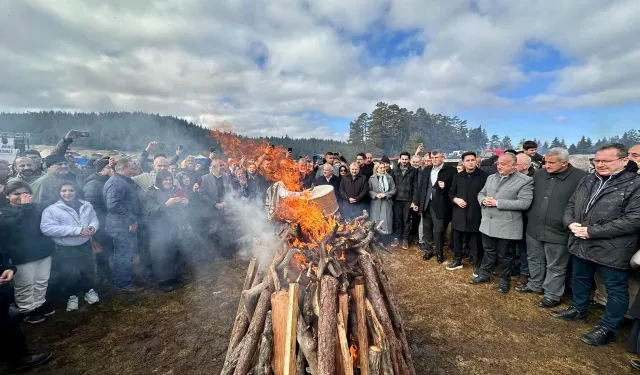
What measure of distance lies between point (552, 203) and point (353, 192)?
15.5 feet

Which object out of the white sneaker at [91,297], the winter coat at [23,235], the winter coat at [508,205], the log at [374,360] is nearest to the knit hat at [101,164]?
the winter coat at [23,235]

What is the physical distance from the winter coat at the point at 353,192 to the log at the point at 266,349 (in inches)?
228

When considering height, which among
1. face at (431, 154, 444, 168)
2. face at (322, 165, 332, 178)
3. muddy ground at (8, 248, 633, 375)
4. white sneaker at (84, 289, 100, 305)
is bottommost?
muddy ground at (8, 248, 633, 375)

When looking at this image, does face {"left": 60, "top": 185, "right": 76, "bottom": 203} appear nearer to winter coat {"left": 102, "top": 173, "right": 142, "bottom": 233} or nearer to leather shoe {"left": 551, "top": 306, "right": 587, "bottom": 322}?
winter coat {"left": 102, "top": 173, "right": 142, "bottom": 233}

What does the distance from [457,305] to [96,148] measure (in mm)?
72117

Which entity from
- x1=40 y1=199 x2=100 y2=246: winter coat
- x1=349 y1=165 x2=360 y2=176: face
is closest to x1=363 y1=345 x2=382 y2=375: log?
x1=40 y1=199 x2=100 y2=246: winter coat

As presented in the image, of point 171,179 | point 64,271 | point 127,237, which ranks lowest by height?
point 64,271

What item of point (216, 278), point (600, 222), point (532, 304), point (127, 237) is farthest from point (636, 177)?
point (127, 237)

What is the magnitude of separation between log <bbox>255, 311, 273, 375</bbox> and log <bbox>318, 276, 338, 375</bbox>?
587 mm

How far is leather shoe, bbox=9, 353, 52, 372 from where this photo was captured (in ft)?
11.9

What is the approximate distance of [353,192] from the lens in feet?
27.9

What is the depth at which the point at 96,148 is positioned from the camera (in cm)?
5716

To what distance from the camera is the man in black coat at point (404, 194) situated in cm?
823

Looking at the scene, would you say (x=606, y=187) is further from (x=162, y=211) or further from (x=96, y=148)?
(x=96, y=148)
